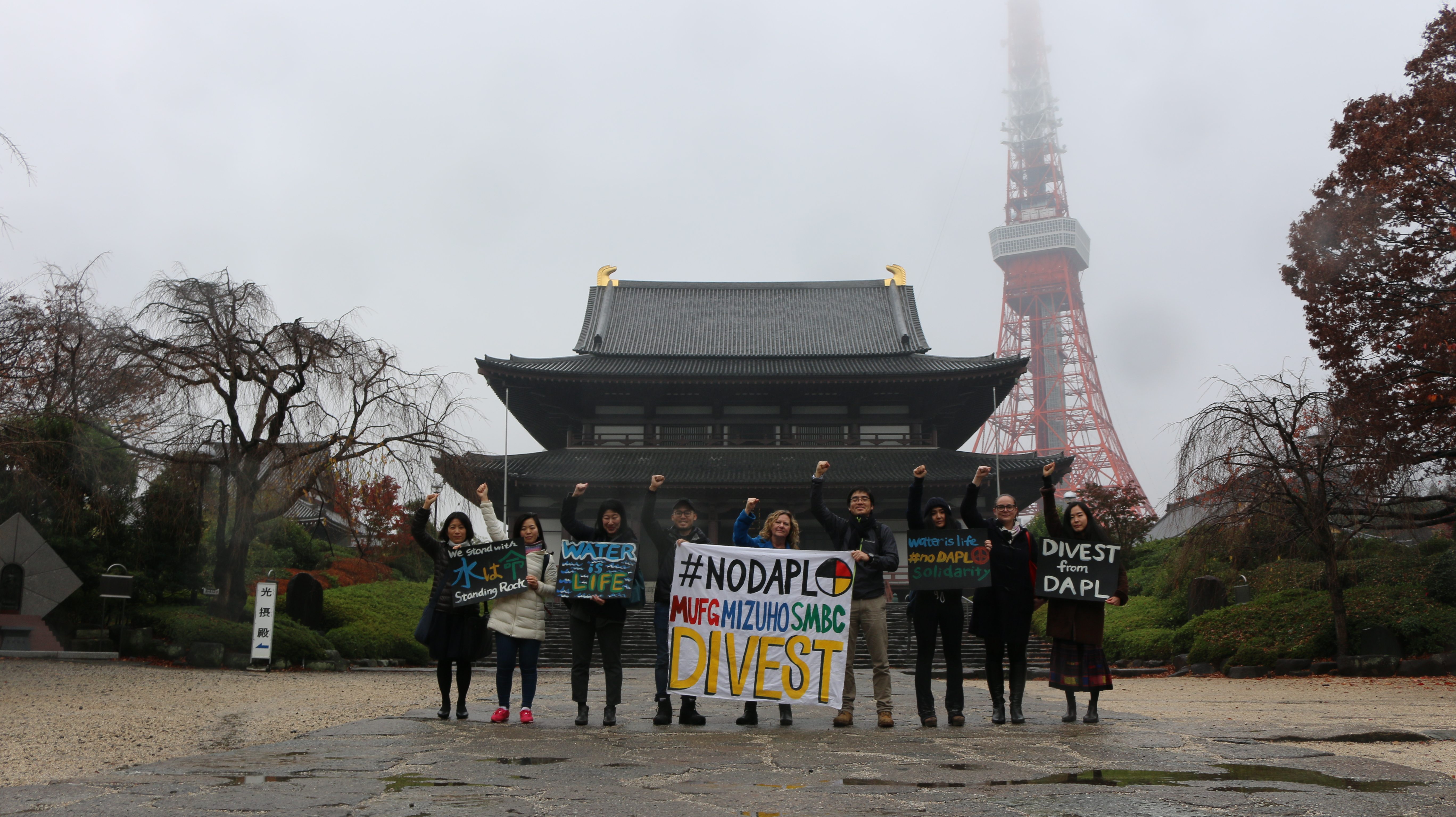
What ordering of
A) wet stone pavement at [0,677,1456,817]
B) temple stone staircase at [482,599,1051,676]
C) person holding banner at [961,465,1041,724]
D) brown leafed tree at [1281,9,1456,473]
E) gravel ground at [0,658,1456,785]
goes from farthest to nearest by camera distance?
1. temple stone staircase at [482,599,1051,676]
2. brown leafed tree at [1281,9,1456,473]
3. person holding banner at [961,465,1041,724]
4. gravel ground at [0,658,1456,785]
5. wet stone pavement at [0,677,1456,817]

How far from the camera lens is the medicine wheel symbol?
6789mm

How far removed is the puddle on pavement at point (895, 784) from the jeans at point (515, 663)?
311 centimetres

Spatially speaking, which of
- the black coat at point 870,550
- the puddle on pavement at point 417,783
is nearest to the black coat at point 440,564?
the puddle on pavement at point 417,783

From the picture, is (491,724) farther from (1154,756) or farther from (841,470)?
(841,470)

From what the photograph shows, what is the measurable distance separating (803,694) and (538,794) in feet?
10.1

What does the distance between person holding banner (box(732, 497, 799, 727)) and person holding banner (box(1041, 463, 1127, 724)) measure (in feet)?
6.04

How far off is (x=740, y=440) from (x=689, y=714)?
19.5 m

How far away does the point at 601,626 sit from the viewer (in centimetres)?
686

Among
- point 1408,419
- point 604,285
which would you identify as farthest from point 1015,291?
point 1408,419

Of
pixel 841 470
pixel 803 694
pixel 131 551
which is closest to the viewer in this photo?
pixel 803 694

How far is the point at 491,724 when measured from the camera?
22.3 feet

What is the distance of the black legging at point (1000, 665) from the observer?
6938mm

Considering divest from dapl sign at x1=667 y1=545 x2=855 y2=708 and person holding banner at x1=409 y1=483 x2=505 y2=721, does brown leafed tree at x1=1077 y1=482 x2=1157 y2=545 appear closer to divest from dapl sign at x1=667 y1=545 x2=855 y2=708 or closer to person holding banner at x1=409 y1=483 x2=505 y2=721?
divest from dapl sign at x1=667 y1=545 x2=855 y2=708

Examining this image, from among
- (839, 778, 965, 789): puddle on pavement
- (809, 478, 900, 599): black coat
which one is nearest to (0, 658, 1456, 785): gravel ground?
(809, 478, 900, 599): black coat
